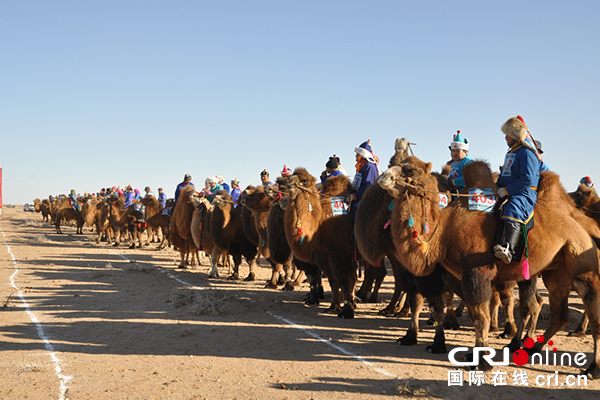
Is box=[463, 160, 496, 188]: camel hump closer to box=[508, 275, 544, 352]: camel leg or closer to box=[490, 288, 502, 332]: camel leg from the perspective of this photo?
box=[508, 275, 544, 352]: camel leg

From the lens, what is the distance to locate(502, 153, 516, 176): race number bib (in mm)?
6086

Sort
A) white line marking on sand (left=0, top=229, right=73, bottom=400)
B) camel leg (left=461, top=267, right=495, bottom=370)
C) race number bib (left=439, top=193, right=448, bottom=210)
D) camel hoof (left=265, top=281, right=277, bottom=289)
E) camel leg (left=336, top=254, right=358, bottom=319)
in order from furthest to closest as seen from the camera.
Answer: camel hoof (left=265, top=281, right=277, bottom=289)
camel leg (left=336, top=254, right=358, bottom=319)
race number bib (left=439, top=193, right=448, bottom=210)
camel leg (left=461, top=267, right=495, bottom=370)
white line marking on sand (left=0, top=229, right=73, bottom=400)

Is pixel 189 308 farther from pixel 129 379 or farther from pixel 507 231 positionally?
pixel 507 231

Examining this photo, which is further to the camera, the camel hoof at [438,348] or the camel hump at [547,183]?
the camel hoof at [438,348]

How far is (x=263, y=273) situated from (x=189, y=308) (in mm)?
6735

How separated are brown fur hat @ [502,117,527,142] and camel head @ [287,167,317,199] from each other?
3.75 m

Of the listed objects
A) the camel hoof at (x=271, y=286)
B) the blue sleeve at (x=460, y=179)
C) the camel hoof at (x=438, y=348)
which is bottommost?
the camel hoof at (x=438, y=348)

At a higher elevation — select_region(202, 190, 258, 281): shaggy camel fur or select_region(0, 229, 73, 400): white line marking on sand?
select_region(202, 190, 258, 281): shaggy camel fur

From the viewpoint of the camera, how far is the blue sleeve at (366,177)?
8.94 m

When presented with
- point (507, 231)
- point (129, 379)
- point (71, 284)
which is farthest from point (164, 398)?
point (71, 284)

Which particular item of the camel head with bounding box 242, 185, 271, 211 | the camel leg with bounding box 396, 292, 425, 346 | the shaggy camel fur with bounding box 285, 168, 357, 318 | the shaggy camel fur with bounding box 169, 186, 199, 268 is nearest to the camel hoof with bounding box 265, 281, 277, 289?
the camel head with bounding box 242, 185, 271, 211

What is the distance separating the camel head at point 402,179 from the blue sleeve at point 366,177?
272 centimetres

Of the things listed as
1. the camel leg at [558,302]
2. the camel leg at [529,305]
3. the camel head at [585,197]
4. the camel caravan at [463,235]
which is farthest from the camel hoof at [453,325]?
the camel head at [585,197]

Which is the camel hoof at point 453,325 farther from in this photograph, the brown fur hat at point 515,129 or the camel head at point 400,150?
the brown fur hat at point 515,129
